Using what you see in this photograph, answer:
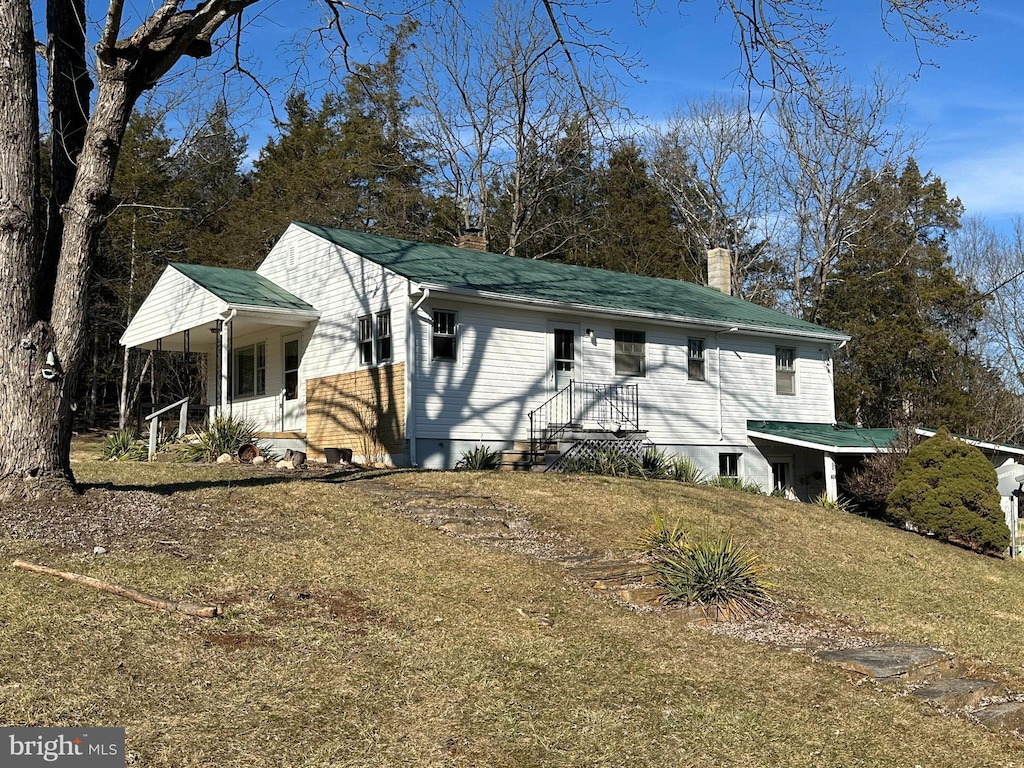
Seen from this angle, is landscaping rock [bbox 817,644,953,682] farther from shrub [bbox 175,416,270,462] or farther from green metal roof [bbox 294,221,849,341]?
shrub [bbox 175,416,270,462]

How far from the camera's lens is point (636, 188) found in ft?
136

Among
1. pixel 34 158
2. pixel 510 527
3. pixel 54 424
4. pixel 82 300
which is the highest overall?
pixel 34 158

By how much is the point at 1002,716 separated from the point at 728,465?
17.4m

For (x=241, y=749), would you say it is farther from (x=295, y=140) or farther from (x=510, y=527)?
(x=295, y=140)

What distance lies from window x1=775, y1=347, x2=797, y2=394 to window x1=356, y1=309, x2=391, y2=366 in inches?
438

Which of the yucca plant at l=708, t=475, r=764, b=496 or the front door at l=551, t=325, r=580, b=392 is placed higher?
the front door at l=551, t=325, r=580, b=392

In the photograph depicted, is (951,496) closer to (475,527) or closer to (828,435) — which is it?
(828,435)

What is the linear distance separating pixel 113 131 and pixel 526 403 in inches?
445

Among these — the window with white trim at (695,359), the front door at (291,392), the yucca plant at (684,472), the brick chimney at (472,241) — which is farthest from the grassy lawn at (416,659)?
the brick chimney at (472,241)

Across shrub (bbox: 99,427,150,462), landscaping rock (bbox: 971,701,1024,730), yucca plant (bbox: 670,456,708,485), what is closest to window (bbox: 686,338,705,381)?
yucca plant (bbox: 670,456,708,485)

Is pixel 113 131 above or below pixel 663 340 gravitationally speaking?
above

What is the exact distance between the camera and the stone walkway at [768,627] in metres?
7.36

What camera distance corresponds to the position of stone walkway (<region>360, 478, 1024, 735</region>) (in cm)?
736

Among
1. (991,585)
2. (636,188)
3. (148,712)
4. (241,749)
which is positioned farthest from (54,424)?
(636,188)
